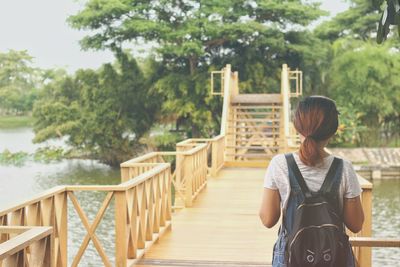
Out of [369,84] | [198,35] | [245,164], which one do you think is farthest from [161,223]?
[369,84]

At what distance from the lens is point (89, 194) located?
17.4 metres

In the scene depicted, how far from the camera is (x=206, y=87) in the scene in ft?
75.8

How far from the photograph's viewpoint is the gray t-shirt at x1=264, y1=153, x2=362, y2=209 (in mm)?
2316

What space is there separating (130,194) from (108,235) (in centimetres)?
770

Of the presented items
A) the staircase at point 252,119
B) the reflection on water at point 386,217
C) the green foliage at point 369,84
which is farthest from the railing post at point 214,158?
the green foliage at point 369,84

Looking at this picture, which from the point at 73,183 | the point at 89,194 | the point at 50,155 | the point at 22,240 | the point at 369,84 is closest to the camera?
the point at 22,240

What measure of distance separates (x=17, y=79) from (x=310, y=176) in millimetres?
39481

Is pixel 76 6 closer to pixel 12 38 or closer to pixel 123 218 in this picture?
pixel 12 38

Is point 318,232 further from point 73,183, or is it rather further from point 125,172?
point 73,183

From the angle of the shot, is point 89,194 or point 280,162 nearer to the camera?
point 280,162

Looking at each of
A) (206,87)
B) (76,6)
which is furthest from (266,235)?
(76,6)

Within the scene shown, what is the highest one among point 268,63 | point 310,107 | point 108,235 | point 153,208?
point 268,63

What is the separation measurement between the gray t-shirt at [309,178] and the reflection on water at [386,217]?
809cm

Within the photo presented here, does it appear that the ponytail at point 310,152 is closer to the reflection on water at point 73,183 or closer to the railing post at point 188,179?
the railing post at point 188,179
